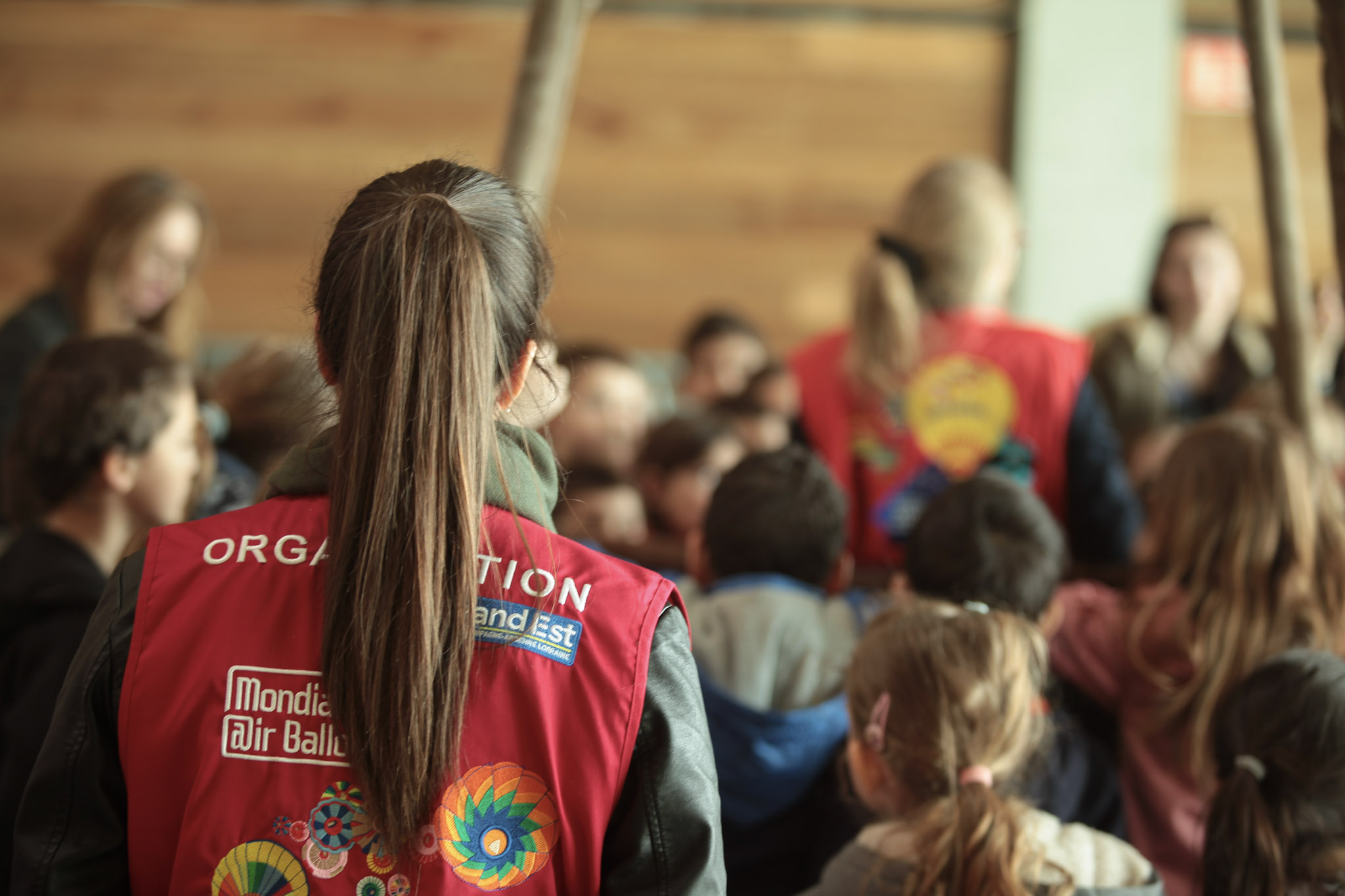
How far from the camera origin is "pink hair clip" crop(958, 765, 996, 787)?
142cm

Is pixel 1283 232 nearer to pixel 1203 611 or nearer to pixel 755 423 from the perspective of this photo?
pixel 1203 611

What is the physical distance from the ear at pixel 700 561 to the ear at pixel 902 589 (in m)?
0.30

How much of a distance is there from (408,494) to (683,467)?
2089 millimetres

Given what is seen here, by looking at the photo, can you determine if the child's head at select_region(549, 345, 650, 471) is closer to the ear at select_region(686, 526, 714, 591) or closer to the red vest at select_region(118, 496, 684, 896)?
the ear at select_region(686, 526, 714, 591)

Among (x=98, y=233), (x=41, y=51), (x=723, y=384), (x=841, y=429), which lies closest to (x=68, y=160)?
(x=41, y=51)

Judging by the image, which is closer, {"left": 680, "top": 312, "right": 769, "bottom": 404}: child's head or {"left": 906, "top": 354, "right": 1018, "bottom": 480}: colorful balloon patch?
{"left": 906, "top": 354, "right": 1018, "bottom": 480}: colorful balloon patch

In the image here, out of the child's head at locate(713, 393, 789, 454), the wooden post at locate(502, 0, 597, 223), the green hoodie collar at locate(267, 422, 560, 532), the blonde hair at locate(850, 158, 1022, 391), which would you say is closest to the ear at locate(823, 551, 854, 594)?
the blonde hair at locate(850, 158, 1022, 391)

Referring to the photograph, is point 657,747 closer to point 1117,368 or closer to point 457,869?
point 457,869

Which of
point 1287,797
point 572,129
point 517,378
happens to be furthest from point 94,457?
point 572,129

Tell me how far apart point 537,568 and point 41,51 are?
5496 millimetres

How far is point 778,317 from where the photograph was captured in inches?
227

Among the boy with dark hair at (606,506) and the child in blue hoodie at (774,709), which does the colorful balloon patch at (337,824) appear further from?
the boy with dark hair at (606,506)

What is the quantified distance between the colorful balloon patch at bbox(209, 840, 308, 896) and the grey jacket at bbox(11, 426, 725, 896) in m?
0.11

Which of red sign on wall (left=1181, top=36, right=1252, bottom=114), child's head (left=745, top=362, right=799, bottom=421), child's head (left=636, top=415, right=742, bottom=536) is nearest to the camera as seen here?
child's head (left=636, top=415, right=742, bottom=536)
